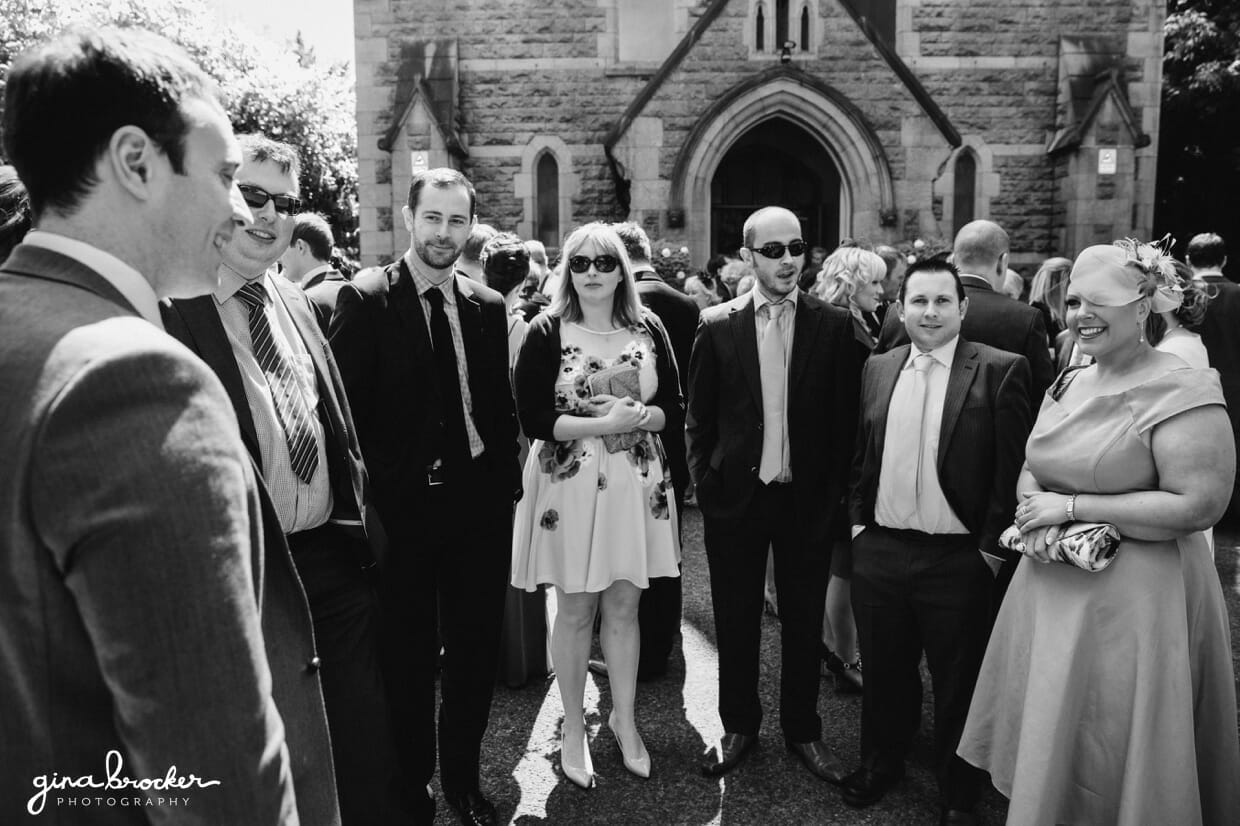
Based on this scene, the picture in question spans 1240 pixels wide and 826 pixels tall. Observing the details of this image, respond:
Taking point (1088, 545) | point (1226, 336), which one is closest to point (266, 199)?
point (1088, 545)

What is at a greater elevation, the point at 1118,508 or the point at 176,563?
the point at 176,563

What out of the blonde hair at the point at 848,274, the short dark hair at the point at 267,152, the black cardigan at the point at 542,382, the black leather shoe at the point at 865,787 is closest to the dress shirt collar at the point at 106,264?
the short dark hair at the point at 267,152

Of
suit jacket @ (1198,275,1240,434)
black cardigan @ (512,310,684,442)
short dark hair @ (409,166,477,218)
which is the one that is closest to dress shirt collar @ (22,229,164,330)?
short dark hair @ (409,166,477,218)

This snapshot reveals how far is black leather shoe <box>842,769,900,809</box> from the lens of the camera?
3.40m

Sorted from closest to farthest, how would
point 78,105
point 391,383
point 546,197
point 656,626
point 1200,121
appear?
1. point 78,105
2. point 391,383
3. point 656,626
4. point 546,197
5. point 1200,121

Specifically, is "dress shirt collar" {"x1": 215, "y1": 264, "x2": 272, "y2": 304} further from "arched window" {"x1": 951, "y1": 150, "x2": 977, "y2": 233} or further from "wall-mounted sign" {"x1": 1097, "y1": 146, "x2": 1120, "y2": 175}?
"wall-mounted sign" {"x1": 1097, "y1": 146, "x2": 1120, "y2": 175}

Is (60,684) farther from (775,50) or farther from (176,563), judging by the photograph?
(775,50)

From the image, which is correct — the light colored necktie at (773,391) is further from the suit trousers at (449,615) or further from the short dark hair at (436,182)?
the short dark hair at (436,182)

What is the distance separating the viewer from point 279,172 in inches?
107

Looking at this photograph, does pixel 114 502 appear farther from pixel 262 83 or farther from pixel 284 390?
pixel 262 83

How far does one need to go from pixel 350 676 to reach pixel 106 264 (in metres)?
1.56

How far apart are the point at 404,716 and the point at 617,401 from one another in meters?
1.44

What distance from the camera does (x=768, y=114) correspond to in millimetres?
12055

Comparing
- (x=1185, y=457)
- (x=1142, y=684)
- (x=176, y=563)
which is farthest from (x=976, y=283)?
(x=176, y=563)
